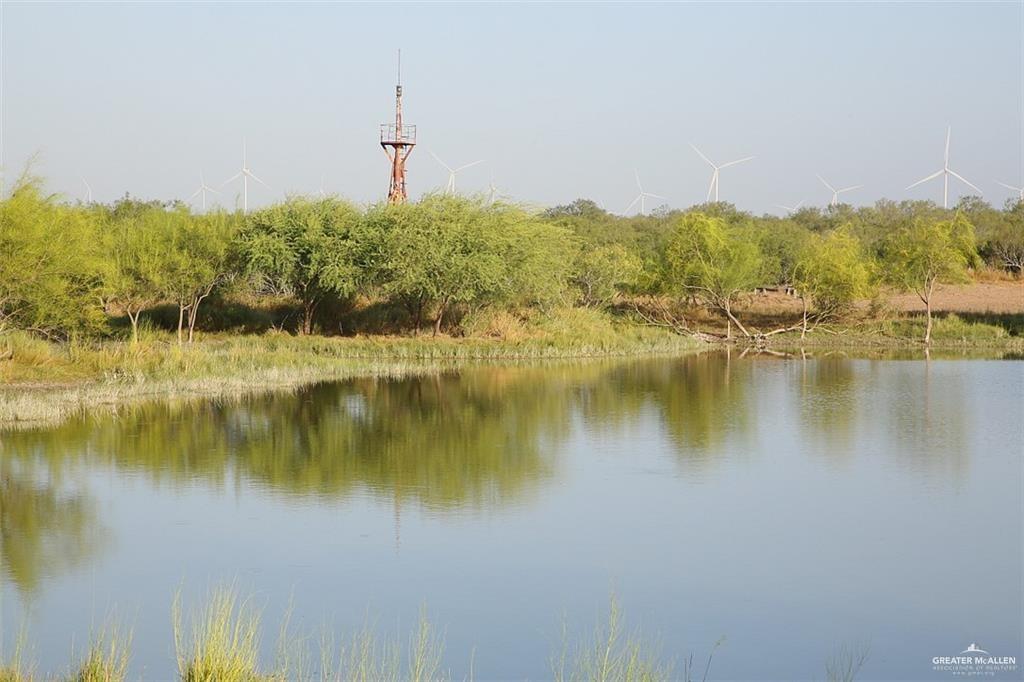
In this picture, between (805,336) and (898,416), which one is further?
(805,336)

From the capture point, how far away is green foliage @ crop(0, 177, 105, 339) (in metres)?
26.9

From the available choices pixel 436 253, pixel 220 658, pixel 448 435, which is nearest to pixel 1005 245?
pixel 436 253

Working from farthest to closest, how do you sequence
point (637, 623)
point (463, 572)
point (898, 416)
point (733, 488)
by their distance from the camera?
point (898, 416) → point (733, 488) → point (463, 572) → point (637, 623)

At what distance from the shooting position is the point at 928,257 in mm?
42594

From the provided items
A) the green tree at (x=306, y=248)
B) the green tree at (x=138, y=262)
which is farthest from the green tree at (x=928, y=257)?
the green tree at (x=138, y=262)

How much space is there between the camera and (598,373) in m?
34.2

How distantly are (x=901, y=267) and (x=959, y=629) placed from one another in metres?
34.2

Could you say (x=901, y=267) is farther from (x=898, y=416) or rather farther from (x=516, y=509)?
(x=516, y=509)

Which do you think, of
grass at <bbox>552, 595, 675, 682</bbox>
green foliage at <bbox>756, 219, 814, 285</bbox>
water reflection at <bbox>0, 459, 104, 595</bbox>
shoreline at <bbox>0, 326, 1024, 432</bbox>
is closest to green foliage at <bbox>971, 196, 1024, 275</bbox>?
green foliage at <bbox>756, 219, 814, 285</bbox>

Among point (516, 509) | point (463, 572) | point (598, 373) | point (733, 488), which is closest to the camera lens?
point (463, 572)

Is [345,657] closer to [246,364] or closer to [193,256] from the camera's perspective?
[246,364]

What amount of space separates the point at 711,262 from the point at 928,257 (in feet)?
25.0

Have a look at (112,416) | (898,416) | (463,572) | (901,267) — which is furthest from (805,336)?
(463,572)

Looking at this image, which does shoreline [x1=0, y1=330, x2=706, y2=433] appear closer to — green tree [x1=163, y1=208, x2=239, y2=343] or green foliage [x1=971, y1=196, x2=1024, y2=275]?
green tree [x1=163, y1=208, x2=239, y2=343]
